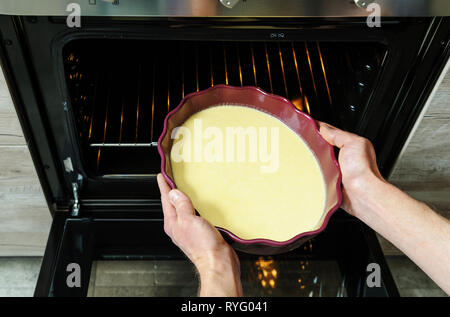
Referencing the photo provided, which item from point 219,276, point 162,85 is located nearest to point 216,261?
point 219,276

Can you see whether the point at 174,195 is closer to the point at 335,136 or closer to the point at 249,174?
the point at 249,174

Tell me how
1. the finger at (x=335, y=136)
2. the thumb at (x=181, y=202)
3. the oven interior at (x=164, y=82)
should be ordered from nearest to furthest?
1. the thumb at (x=181, y=202)
2. the finger at (x=335, y=136)
3. the oven interior at (x=164, y=82)

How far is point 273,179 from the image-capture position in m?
0.74

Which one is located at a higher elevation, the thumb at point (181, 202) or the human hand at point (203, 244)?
the thumb at point (181, 202)

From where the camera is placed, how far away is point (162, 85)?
1088 millimetres

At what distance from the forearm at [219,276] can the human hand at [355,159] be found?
0.91 feet

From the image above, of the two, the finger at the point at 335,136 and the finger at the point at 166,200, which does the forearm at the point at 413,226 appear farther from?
the finger at the point at 166,200

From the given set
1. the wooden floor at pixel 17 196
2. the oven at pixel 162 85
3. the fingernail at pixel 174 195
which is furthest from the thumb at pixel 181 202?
the wooden floor at pixel 17 196

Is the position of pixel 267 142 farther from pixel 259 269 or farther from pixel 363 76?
pixel 259 269

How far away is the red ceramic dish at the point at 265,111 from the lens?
2.23 ft

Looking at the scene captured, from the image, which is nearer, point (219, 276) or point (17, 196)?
point (219, 276)

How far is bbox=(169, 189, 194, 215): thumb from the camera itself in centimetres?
64

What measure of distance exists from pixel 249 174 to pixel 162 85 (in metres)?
0.46
